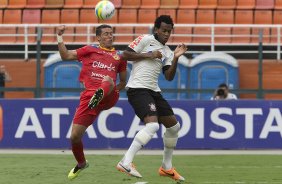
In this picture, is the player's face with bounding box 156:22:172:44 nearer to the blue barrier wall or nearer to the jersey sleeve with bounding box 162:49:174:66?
the jersey sleeve with bounding box 162:49:174:66

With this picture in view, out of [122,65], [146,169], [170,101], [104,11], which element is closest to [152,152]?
[170,101]

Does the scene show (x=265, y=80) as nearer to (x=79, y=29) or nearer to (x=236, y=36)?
(x=236, y=36)

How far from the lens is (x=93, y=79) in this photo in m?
10.5

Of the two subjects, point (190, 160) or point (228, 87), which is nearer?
point (190, 160)

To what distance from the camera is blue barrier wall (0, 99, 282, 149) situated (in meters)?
16.7

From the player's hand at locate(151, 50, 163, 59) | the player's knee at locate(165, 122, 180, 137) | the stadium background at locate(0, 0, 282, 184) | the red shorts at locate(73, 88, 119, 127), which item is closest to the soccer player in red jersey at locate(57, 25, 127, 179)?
the red shorts at locate(73, 88, 119, 127)

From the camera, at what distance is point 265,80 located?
18281 mm

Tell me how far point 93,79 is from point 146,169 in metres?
2.36

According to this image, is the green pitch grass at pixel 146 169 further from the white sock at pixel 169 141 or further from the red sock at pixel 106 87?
the red sock at pixel 106 87

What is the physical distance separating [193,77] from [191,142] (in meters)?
2.34

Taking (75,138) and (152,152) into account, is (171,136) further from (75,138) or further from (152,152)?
(152,152)

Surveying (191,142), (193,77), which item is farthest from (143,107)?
(193,77)

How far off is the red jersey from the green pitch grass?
4.23 feet

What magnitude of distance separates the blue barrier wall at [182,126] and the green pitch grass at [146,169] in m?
1.76
